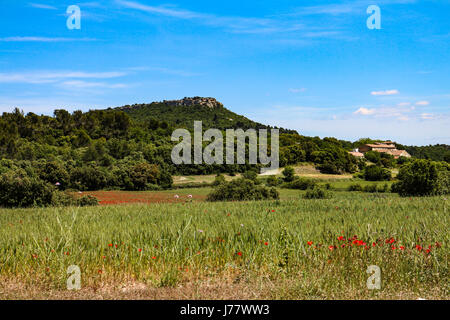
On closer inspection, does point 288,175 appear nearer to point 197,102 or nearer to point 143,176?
point 143,176

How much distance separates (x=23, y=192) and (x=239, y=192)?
13.4 metres

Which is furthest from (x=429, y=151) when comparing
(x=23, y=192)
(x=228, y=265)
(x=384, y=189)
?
(x=228, y=265)

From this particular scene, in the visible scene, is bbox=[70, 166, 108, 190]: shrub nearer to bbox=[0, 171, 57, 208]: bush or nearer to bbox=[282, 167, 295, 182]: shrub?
bbox=[0, 171, 57, 208]: bush

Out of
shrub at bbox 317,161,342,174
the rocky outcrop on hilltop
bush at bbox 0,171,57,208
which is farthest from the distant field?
the rocky outcrop on hilltop

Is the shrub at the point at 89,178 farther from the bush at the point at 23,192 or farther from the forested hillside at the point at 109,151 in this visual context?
the bush at the point at 23,192

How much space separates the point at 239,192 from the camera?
26156 mm

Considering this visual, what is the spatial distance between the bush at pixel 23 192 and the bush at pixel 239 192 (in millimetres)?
10508

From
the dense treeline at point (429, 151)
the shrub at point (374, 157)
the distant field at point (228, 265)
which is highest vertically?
the dense treeline at point (429, 151)

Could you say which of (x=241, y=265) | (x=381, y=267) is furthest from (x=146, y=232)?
(x=381, y=267)

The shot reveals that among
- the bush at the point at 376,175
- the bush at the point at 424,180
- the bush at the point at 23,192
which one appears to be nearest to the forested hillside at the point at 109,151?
the bush at the point at 376,175

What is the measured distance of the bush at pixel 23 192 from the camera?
2002 cm

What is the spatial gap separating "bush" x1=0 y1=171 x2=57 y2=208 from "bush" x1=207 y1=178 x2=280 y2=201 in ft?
34.5
